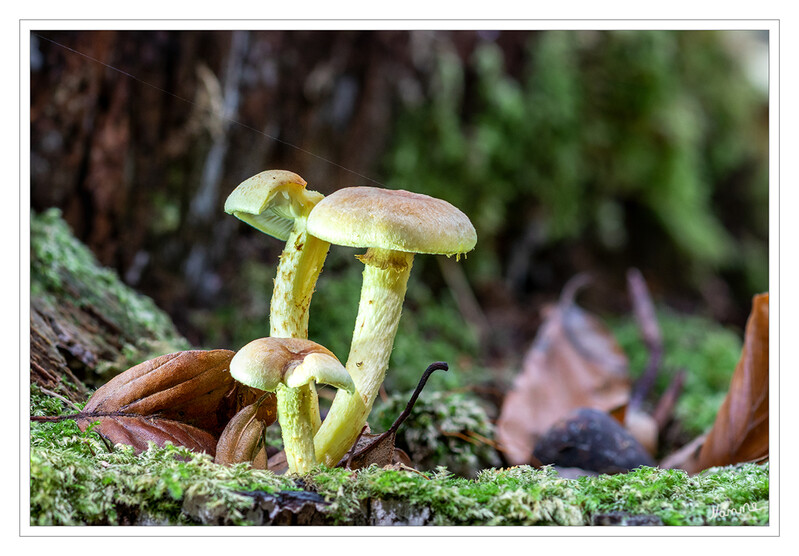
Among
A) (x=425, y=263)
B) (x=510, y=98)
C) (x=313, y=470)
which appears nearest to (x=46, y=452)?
(x=313, y=470)

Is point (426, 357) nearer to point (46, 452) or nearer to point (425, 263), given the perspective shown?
point (425, 263)

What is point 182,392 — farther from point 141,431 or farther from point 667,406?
point 667,406

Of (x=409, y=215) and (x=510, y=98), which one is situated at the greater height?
(x=510, y=98)

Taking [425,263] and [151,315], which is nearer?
[151,315]

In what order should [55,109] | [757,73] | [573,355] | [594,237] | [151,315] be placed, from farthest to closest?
[757,73] < [594,237] < [573,355] < [55,109] < [151,315]

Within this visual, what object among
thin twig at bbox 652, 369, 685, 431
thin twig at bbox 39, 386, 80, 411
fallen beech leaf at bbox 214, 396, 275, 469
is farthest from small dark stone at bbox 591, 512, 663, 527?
thin twig at bbox 652, 369, 685, 431

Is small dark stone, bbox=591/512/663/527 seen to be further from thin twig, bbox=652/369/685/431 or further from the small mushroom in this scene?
thin twig, bbox=652/369/685/431

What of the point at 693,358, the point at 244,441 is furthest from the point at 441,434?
the point at 693,358
